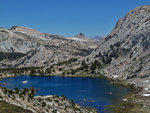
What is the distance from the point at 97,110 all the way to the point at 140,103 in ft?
77.2

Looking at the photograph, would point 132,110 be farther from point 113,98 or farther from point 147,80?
point 147,80

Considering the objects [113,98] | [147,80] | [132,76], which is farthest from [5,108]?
[132,76]

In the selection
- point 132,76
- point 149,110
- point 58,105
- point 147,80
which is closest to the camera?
point 58,105

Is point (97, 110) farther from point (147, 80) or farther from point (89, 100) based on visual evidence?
point (147, 80)

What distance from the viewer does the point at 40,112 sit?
60188 mm

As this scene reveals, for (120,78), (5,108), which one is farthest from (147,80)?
(5,108)

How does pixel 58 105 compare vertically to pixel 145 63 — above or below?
below

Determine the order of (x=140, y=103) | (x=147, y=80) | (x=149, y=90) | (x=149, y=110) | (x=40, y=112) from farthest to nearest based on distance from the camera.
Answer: (x=147, y=80) → (x=149, y=90) → (x=140, y=103) → (x=149, y=110) → (x=40, y=112)

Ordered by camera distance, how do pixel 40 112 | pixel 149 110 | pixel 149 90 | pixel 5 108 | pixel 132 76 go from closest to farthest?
1. pixel 5 108
2. pixel 40 112
3. pixel 149 110
4. pixel 149 90
5. pixel 132 76

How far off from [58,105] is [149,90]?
7151 centimetres

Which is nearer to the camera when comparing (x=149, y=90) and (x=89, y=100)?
(x=89, y=100)

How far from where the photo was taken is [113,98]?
4852 inches

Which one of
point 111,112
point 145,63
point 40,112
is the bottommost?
point 111,112

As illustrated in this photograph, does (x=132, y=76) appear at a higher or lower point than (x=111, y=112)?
higher
